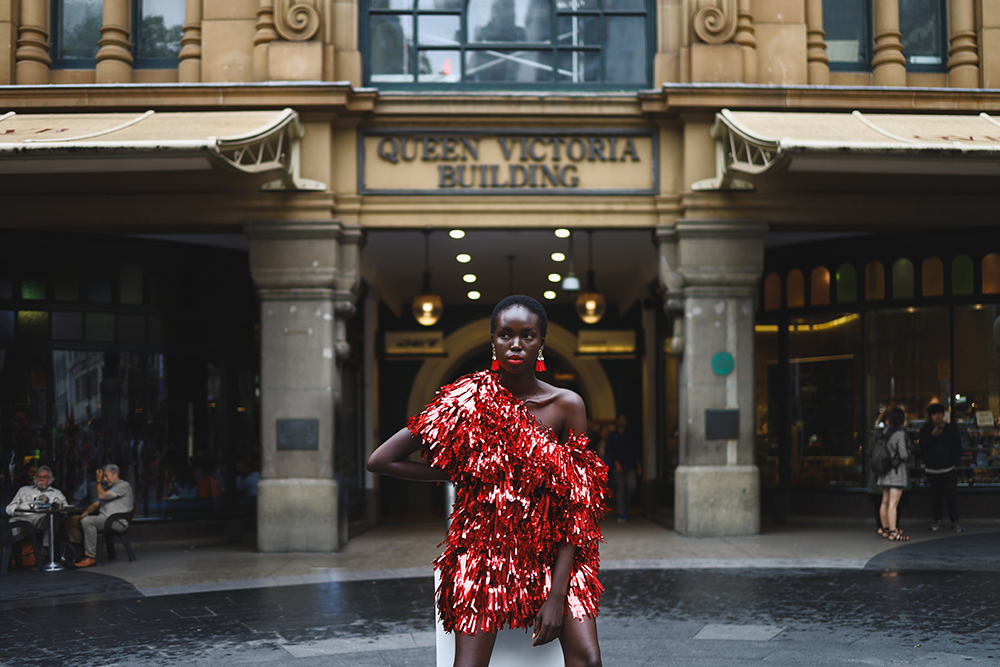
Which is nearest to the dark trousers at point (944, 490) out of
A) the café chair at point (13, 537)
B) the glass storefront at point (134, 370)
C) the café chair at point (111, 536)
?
the glass storefront at point (134, 370)

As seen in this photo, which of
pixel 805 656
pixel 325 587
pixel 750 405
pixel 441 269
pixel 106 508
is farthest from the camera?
pixel 441 269

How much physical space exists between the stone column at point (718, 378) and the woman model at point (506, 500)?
353 inches

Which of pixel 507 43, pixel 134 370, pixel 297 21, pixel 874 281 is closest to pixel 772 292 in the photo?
pixel 874 281

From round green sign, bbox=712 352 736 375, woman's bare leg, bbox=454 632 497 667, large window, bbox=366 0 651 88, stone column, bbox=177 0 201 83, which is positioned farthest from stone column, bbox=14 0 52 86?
woman's bare leg, bbox=454 632 497 667

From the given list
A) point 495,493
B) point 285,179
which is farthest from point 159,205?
point 495,493

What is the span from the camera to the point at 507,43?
12.5m

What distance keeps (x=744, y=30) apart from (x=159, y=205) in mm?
7123

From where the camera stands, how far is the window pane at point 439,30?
1242 centimetres

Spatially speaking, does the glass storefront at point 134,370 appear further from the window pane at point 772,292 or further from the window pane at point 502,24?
the window pane at point 772,292

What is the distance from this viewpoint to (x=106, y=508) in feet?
37.2

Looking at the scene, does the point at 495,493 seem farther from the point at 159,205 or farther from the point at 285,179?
the point at 159,205

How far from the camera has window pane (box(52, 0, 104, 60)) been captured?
495 inches

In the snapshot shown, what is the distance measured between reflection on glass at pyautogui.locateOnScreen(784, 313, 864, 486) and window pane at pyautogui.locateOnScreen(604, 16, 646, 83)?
4398mm

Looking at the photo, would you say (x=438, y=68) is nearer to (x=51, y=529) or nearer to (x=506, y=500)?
(x=51, y=529)
